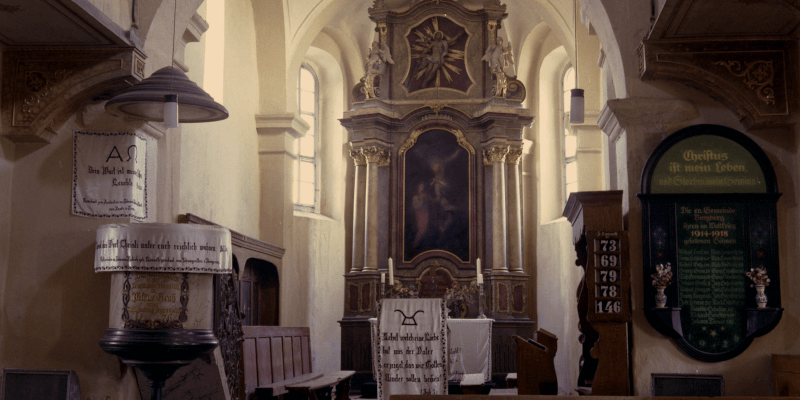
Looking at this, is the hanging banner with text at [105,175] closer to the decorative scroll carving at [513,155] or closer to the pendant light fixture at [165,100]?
the pendant light fixture at [165,100]

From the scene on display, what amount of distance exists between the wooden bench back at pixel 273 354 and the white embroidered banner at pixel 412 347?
1.24m

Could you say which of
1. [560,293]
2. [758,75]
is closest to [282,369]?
[758,75]

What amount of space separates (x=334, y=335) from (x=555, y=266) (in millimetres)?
3825

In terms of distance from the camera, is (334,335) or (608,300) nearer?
(608,300)

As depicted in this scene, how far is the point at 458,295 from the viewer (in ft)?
40.1

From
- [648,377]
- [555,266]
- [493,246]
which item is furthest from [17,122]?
[555,266]

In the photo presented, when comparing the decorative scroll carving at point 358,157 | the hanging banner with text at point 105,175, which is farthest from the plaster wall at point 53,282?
the decorative scroll carving at point 358,157

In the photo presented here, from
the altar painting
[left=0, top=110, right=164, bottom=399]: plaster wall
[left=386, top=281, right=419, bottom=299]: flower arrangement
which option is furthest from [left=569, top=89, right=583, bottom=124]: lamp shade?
[left=386, top=281, right=419, bottom=299]: flower arrangement

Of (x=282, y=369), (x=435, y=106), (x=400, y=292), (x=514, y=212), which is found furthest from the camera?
(x=435, y=106)

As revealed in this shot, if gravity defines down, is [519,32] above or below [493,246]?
above

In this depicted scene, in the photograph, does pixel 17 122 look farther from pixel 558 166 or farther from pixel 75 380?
pixel 558 166

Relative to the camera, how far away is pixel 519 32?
1369 centimetres

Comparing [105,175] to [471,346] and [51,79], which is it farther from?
[471,346]

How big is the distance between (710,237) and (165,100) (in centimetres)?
412
